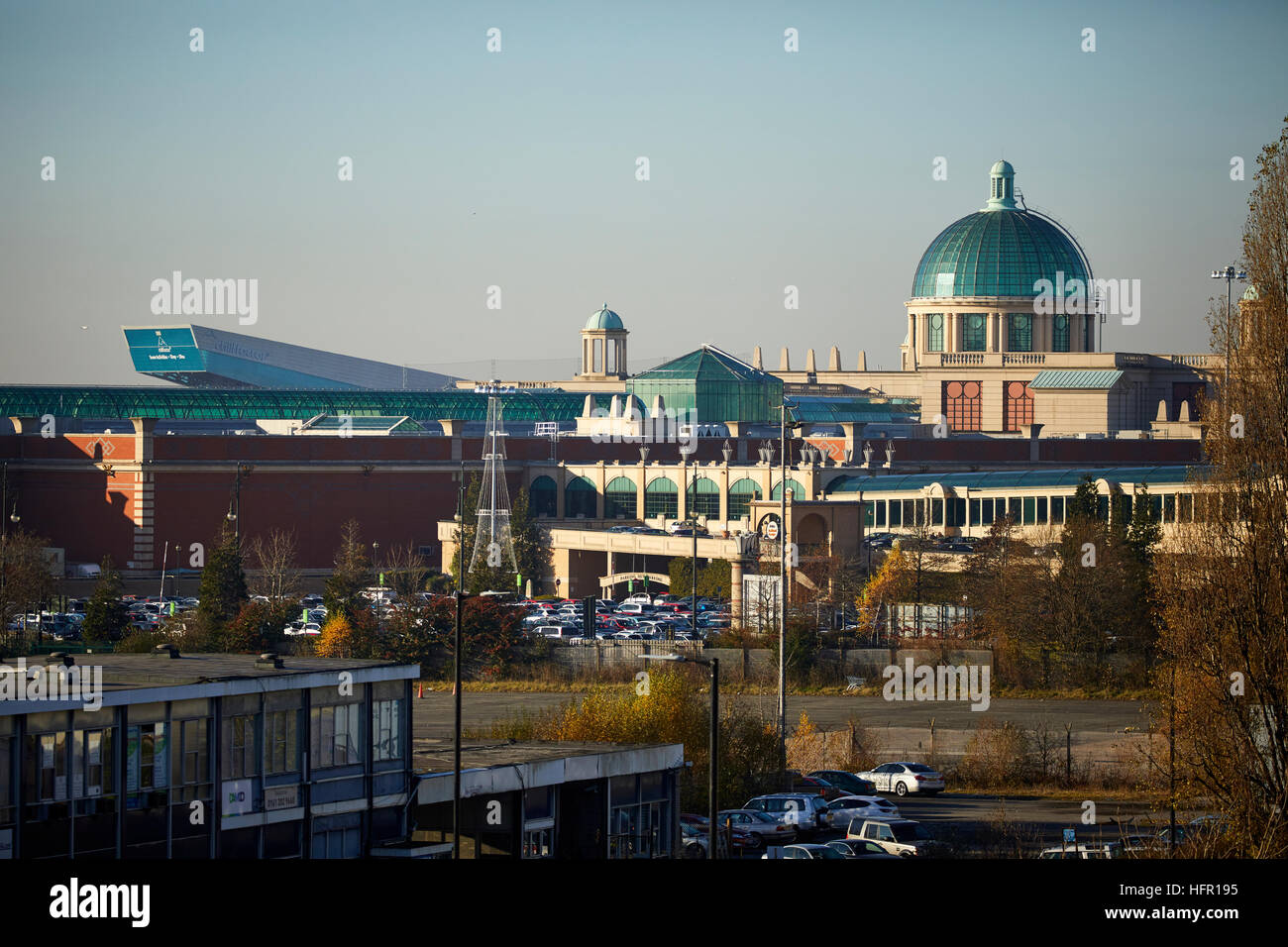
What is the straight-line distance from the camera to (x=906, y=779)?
3800 cm

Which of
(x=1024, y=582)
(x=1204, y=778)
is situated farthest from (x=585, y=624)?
(x=1204, y=778)

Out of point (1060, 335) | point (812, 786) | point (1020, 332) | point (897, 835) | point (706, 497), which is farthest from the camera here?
point (1060, 335)

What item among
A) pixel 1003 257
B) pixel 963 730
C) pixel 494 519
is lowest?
pixel 963 730

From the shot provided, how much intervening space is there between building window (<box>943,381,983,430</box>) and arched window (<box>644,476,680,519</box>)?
3249 centimetres

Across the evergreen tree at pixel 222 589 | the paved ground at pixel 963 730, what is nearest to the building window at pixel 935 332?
the evergreen tree at pixel 222 589

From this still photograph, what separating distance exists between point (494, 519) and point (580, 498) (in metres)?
17.3

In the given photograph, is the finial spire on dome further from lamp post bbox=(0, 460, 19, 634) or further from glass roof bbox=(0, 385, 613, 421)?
lamp post bbox=(0, 460, 19, 634)

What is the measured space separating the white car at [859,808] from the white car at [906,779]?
100 inches

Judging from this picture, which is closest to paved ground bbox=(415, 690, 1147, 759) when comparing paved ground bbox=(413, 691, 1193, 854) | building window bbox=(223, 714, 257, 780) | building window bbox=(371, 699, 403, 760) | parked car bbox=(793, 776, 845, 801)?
paved ground bbox=(413, 691, 1193, 854)

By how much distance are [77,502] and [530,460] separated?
70.3ft

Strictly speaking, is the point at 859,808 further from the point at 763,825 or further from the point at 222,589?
the point at 222,589

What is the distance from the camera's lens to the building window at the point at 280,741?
22.7 meters

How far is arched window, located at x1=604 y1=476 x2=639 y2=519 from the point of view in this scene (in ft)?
285

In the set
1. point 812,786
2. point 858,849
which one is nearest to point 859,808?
point 812,786
